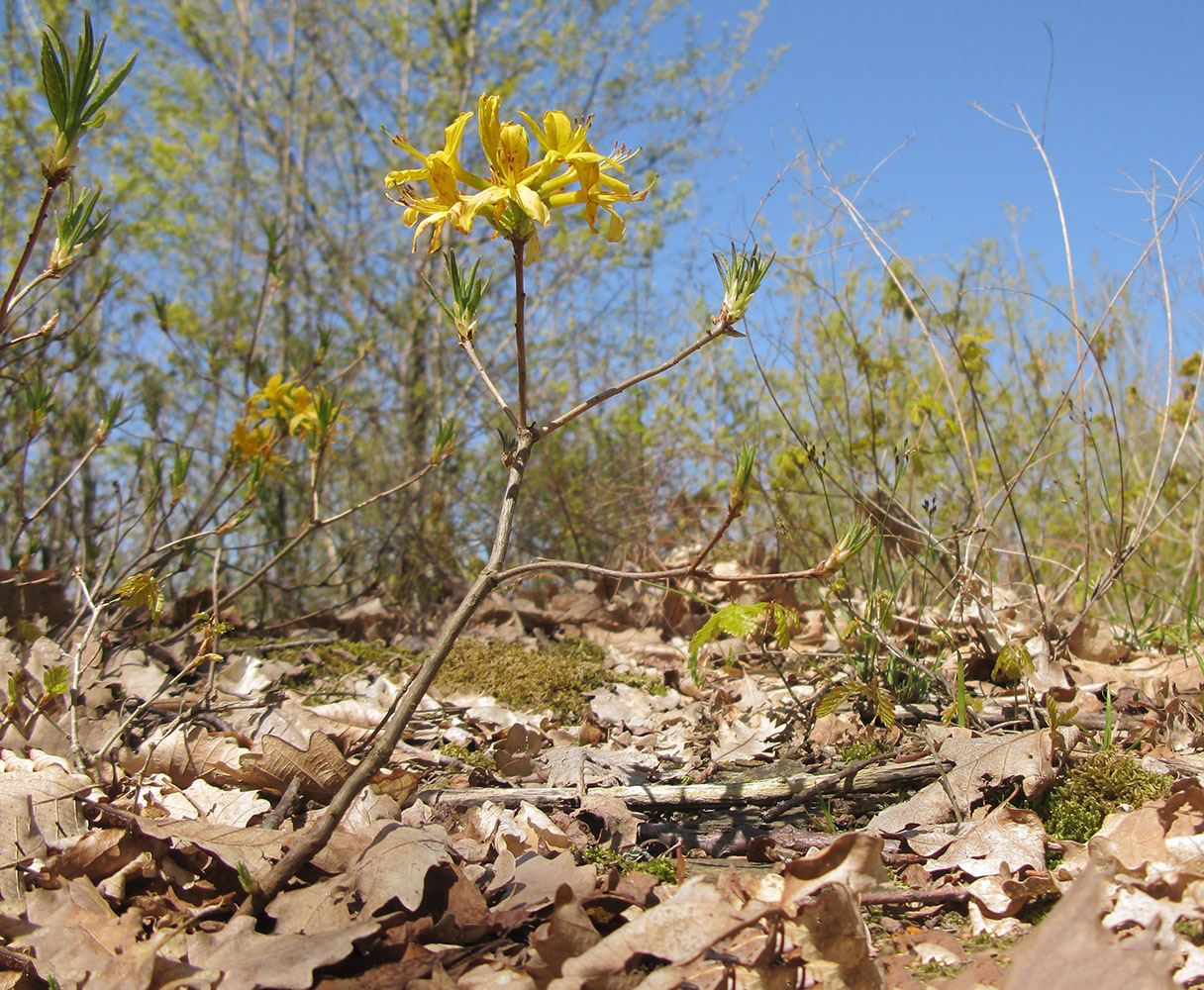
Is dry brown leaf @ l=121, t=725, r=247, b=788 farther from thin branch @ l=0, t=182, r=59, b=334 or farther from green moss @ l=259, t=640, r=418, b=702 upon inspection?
thin branch @ l=0, t=182, r=59, b=334

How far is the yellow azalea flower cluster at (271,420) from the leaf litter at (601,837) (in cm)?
91

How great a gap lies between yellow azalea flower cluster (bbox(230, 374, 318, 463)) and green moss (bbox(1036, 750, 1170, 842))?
2.51m

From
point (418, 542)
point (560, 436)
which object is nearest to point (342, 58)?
point (560, 436)

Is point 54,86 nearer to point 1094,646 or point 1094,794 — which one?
point 1094,794

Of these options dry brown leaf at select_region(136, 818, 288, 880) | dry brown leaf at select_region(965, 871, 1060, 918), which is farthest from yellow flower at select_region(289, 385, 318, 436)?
dry brown leaf at select_region(965, 871, 1060, 918)

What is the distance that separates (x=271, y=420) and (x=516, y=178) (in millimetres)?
2303

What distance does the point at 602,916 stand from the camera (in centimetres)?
125

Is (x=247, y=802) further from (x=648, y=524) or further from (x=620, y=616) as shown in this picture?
(x=648, y=524)

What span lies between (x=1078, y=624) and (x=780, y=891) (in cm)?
163

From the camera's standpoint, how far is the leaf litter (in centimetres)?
111

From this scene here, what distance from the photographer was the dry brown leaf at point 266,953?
107 centimetres

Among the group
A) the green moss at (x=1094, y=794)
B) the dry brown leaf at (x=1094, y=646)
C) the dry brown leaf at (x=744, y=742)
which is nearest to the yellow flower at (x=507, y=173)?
the dry brown leaf at (x=744, y=742)

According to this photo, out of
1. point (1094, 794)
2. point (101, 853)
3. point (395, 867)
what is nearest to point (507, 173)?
point (395, 867)

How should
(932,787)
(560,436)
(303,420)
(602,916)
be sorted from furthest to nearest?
(560,436)
(303,420)
(932,787)
(602,916)
